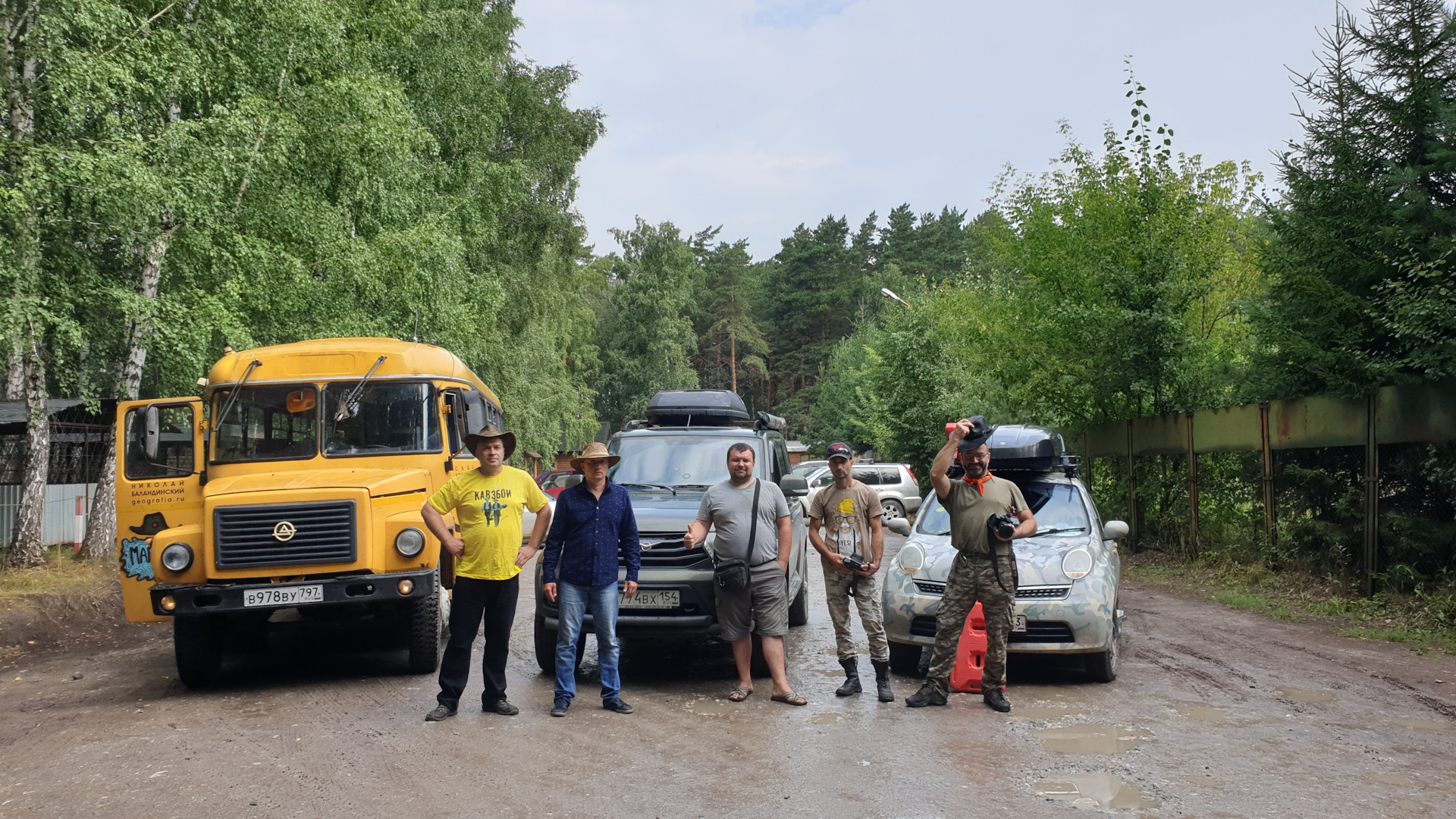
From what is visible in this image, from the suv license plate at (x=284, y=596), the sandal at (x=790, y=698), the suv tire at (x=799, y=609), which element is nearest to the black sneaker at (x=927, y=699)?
the sandal at (x=790, y=698)

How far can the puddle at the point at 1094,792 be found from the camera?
5.25 m

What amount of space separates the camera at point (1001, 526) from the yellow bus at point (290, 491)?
375 cm

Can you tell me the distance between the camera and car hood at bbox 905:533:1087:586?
830 cm

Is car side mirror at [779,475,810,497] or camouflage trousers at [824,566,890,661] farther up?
car side mirror at [779,475,810,497]

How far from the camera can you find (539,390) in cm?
3662

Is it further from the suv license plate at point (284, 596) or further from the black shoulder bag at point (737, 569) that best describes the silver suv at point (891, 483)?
the suv license plate at point (284, 596)

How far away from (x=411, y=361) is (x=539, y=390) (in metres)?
27.3

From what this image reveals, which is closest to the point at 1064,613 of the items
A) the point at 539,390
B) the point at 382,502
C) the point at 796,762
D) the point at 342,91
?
the point at 796,762

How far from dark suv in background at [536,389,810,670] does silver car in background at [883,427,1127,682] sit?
3.77ft

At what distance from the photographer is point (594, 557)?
7.64m

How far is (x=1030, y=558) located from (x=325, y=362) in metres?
6.11

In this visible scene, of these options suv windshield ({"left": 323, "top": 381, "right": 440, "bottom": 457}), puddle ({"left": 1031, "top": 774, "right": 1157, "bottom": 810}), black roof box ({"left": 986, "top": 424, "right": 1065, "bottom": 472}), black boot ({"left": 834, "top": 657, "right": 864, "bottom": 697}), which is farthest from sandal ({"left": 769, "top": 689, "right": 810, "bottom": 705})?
suv windshield ({"left": 323, "top": 381, "right": 440, "bottom": 457})

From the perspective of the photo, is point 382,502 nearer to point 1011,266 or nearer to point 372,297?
point 372,297

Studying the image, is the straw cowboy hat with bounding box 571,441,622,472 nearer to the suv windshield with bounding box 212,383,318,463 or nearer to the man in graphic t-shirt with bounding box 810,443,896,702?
the man in graphic t-shirt with bounding box 810,443,896,702
